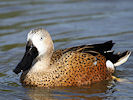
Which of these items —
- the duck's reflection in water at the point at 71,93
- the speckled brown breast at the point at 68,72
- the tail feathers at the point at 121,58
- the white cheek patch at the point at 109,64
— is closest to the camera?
the duck's reflection in water at the point at 71,93

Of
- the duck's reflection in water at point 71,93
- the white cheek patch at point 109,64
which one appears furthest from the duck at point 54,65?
the white cheek patch at point 109,64

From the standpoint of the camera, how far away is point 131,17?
13.5 meters

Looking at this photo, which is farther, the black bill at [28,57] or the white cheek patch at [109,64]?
the white cheek patch at [109,64]

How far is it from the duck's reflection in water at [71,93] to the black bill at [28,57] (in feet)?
1.69

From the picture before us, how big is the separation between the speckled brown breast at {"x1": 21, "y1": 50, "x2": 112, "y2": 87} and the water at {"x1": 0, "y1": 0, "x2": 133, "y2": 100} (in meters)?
0.18

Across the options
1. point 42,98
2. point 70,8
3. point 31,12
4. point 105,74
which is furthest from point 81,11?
point 42,98

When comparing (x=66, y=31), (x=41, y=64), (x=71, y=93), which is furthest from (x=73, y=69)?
(x=66, y=31)

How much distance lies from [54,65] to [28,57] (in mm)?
620

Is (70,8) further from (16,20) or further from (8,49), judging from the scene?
(8,49)

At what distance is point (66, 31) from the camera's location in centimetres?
1263

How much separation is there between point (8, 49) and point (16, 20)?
2609mm

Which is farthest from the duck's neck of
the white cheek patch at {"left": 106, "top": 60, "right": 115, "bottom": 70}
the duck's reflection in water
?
the white cheek patch at {"left": 106, "top": 60, "right": 115, "bottom": 70}

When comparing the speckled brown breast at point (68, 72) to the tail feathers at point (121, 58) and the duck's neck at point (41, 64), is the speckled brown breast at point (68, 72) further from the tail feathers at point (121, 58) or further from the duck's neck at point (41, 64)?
the tail feathers at point (121, 58)

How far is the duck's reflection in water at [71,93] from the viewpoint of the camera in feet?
27.1
